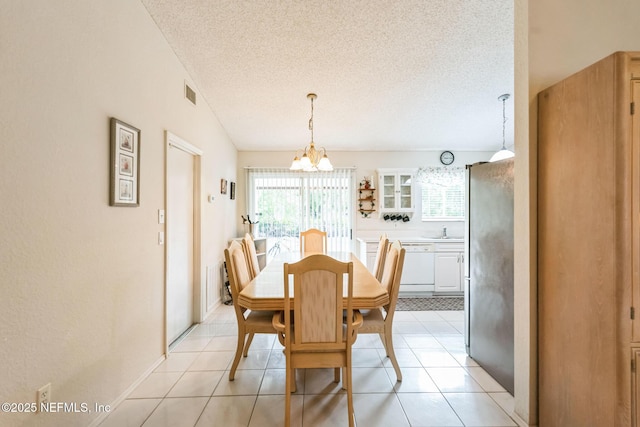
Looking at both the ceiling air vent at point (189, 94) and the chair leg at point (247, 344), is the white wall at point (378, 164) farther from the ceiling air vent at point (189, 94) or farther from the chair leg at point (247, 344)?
the chair leg at point (247, 344)

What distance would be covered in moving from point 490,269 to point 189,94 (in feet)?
10.8

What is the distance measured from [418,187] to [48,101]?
4.68m

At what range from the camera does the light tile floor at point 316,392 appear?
168 centimetres

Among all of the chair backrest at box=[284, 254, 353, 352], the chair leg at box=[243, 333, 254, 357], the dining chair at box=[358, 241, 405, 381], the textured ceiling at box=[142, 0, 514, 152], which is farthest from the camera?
the chair leg at box=[243, 333, 254, 357]

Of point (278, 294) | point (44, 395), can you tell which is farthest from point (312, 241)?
point (44, 395)

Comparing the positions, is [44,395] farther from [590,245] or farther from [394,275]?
[590,245]

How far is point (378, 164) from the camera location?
16.0ft

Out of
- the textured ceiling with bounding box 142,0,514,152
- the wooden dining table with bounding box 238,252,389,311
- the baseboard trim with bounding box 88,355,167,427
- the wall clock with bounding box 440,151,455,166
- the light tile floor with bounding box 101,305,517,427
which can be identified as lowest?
the light tile floor with bounding box 101,305,517,427

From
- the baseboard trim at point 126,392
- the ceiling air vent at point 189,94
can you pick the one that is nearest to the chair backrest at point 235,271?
the baseboard trim at point 126,392

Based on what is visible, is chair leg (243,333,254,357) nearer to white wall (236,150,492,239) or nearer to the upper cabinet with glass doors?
white wall (236,150,492,239)

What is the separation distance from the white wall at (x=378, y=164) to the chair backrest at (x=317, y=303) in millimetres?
3330

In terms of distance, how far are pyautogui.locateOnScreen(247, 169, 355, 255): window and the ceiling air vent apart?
1.95m

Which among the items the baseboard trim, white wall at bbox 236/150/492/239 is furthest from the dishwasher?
the baseboard trim

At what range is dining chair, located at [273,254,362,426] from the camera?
1.53 m
